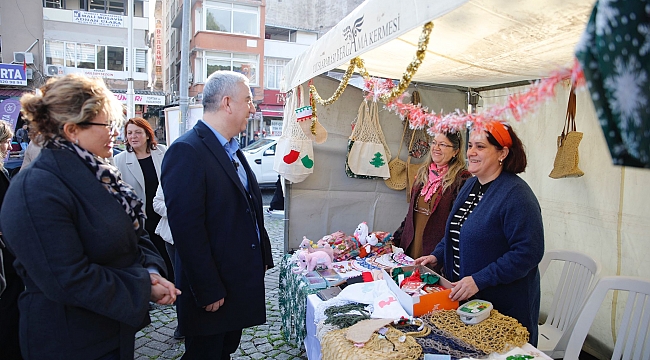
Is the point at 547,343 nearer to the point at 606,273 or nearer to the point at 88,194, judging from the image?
the point at 606,273

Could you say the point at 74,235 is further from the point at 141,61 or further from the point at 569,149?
the point at 141,61

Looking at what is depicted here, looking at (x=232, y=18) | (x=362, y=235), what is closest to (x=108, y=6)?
(x=232, y=18)

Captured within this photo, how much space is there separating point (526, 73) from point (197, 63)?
865 inches

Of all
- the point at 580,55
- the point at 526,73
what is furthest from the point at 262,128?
the point at 580,55

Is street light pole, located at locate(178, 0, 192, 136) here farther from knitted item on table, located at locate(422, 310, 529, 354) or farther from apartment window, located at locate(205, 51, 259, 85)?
apartment window, located at locate(205, 51, 259, 85)

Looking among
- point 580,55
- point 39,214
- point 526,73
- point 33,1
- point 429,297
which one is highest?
point 33,1

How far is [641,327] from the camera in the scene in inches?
83.0

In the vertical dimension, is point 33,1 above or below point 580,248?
above

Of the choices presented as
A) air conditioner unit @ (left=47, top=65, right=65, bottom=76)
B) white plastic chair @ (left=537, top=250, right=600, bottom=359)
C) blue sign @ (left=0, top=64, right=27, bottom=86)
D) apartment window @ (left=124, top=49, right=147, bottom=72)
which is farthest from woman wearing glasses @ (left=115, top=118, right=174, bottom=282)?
apartment window @ (left=124, top=49, right=147, bottom=72)

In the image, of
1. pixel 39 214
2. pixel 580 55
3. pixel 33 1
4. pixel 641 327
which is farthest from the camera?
pixel 33 1

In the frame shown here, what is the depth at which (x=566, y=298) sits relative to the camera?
109 inches

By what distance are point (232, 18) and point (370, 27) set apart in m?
23.0

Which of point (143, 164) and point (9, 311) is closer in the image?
point (9, 311)

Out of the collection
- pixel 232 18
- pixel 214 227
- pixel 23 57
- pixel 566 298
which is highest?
pixel 232 18
